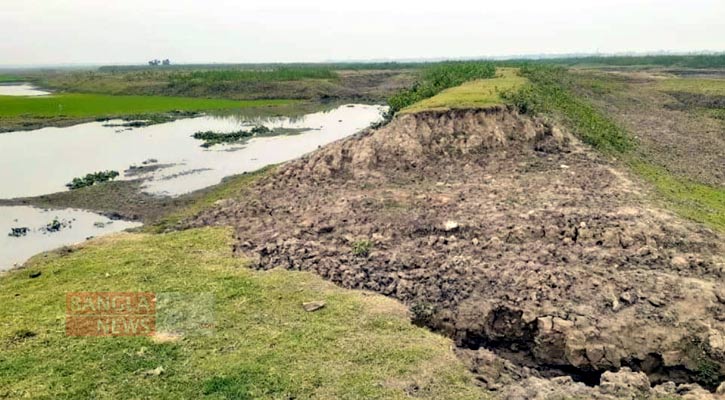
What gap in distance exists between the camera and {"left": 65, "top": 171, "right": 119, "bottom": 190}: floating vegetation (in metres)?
20.9

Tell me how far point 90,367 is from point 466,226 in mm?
7840

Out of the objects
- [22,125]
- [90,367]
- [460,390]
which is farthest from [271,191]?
[22,125]

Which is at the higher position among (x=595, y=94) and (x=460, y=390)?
(x=595, y=94)

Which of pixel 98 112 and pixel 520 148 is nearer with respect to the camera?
pixel 520 148

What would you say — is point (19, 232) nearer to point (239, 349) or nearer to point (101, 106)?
point (239, 349)

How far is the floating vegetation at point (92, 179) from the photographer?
2091 cm

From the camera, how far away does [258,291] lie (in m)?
10.0

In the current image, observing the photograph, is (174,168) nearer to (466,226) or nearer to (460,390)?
(466,226)

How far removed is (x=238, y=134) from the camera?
3316cm

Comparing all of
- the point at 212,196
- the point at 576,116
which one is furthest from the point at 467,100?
the point at 212,196

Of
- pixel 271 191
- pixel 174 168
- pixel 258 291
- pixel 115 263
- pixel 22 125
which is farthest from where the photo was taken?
pixel 22 125

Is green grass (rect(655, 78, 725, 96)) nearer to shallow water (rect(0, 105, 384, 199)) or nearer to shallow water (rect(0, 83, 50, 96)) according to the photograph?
shallow water (rect(0, 105, 384, 199))

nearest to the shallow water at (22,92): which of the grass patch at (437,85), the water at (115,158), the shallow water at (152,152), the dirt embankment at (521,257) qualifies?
the shallow water at (152,152)

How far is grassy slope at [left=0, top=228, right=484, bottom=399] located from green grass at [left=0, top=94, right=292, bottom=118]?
3597 cm
